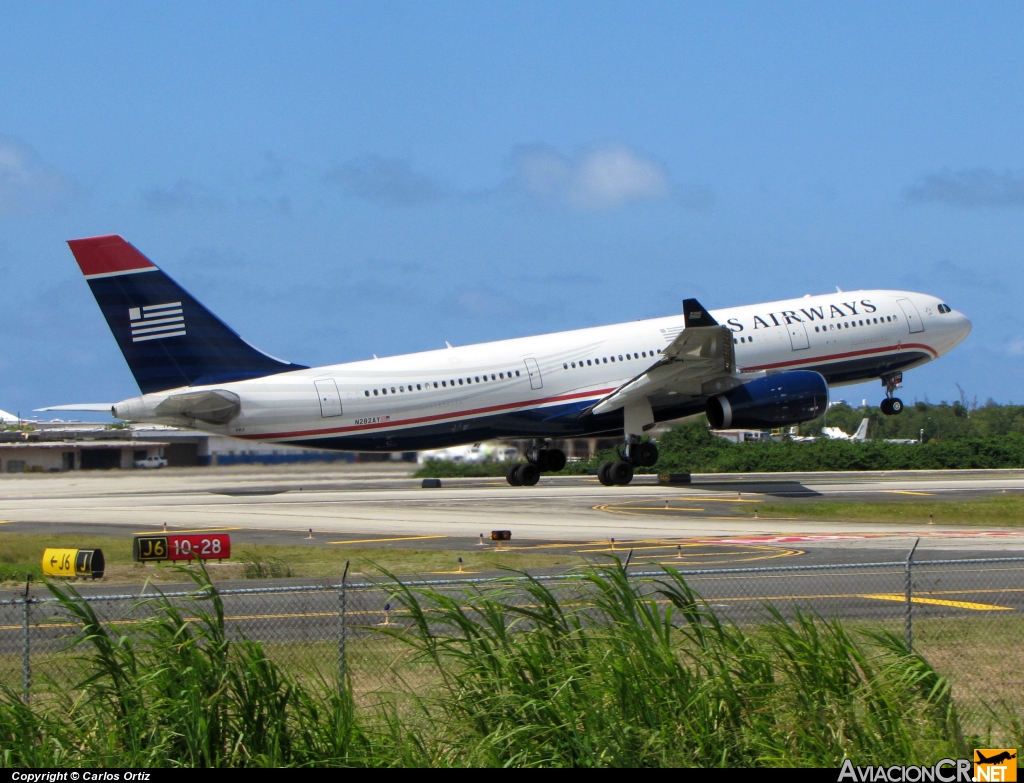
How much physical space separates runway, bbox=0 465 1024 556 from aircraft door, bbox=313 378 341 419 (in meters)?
3.06

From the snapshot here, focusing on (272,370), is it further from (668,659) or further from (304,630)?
(668,659)

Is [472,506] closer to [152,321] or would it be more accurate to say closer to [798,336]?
[152,321]

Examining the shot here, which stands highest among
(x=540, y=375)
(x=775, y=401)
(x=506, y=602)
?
(x=540, y=375)

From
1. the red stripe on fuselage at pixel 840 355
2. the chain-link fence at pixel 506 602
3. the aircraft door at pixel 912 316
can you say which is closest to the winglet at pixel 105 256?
the chain-link fence at pixel 506 602

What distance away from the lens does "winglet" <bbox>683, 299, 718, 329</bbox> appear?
39.5m

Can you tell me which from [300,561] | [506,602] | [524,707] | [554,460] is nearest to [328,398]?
[554,460]

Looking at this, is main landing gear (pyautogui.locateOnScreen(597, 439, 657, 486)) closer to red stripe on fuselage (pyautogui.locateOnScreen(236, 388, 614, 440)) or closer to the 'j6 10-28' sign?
red stripe on fuselage (pyautogui.locateOnScreen(236, 388, 614, 440))

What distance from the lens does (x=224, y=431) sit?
39625 mm

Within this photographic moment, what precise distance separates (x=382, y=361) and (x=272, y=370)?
3863 millimetres

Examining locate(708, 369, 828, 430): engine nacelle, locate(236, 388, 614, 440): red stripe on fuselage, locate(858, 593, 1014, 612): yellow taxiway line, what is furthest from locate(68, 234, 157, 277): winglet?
locate(858, 593, 1014, 612): yellow taxiway line

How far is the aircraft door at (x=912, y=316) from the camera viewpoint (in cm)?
4662

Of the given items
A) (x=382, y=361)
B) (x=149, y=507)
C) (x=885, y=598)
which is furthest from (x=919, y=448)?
(x=885, y=598)

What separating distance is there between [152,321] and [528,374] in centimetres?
1338

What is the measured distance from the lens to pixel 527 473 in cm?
4491
